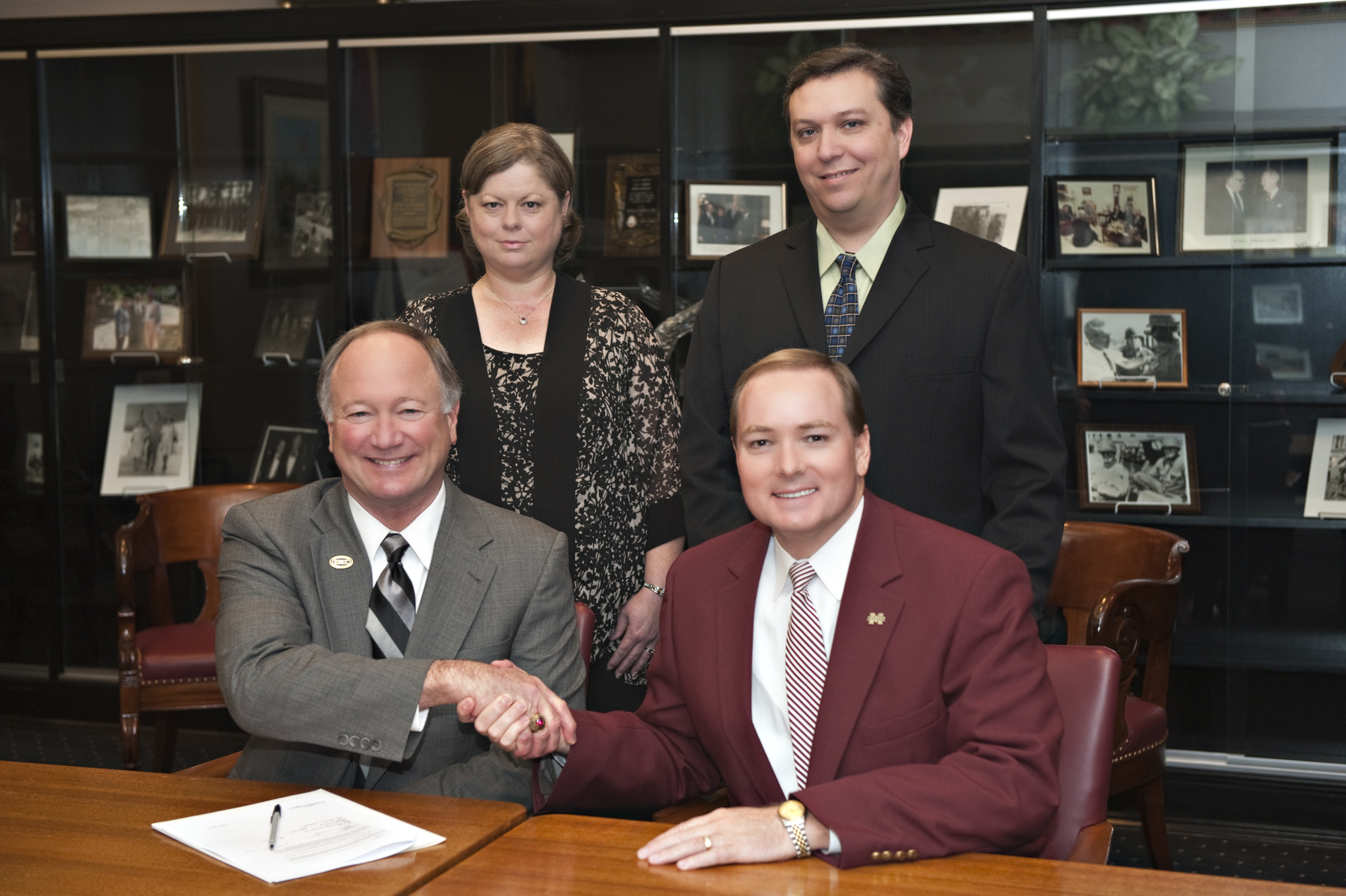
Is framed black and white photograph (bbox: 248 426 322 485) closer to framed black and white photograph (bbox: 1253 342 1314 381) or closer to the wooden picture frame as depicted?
the wooden picture frame

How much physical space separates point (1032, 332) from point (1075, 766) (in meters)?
0.89

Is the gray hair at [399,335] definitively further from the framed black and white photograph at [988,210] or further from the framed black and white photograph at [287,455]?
the framed black and white photograph at [287,455]

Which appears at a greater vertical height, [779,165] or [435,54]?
[435,54]

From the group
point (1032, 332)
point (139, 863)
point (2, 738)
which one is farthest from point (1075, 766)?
point (2, 738)

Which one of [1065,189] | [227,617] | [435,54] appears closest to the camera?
[227,617]

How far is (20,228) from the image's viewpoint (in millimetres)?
4844

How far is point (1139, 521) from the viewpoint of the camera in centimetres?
401

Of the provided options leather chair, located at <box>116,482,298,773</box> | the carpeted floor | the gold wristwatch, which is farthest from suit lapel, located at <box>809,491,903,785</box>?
leather chair, located at <box>116,482,298,773</box>

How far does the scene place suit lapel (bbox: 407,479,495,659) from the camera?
2.01 meters

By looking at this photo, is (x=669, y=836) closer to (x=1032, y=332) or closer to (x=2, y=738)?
(x=1032, y=332)

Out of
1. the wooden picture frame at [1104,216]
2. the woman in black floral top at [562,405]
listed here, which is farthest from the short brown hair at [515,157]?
the wooden picture frame at [1104,216]

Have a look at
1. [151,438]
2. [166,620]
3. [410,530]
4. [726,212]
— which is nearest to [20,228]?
[151,438]

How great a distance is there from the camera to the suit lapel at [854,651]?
1.73m

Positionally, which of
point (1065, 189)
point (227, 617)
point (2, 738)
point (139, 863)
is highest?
point (1065, 189)
